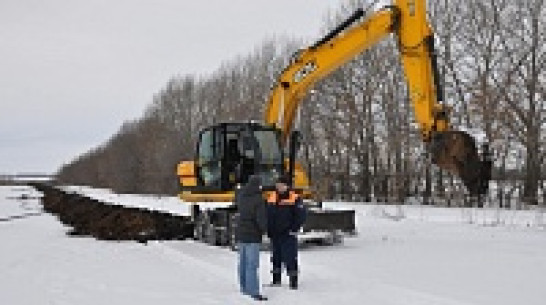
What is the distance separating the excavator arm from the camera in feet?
46.5

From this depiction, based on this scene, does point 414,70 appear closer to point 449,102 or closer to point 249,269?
point 249,269

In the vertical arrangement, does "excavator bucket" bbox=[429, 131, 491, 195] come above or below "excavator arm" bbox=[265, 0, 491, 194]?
below

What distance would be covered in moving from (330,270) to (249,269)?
245 cm

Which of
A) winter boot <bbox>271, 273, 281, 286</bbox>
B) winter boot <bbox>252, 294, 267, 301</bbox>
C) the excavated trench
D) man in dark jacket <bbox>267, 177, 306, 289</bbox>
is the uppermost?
man in dark jacket <bbox>267, 177, 306, 289</bbox>

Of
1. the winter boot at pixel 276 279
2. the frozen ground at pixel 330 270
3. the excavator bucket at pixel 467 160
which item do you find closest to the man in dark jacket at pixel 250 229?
the frozen ground at pixel 330 270

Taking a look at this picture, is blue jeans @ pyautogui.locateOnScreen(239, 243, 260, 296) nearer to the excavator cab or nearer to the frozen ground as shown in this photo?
the frozen ground

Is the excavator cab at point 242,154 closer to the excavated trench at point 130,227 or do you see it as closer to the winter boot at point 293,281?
the excavated trench at point 130,227

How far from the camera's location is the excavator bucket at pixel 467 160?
14.1 metres

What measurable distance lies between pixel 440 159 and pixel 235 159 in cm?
529

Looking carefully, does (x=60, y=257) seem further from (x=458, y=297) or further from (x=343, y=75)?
(x=343, y=75)

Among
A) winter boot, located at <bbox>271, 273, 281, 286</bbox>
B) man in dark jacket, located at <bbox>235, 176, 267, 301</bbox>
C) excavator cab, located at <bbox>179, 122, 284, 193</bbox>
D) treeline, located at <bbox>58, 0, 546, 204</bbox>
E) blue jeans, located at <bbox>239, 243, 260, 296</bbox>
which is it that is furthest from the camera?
treeline, located at <bbox>58, 0, 546, 204</bbox>

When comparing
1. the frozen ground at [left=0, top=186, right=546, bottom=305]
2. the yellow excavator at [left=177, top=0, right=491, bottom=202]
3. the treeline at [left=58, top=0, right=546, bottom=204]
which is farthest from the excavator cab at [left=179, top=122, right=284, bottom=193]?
the treeline at [left=58, top=0, right=546, bottom=204]

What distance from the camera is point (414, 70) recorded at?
50.0ft

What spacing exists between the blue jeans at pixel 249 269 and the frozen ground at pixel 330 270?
0.20m
